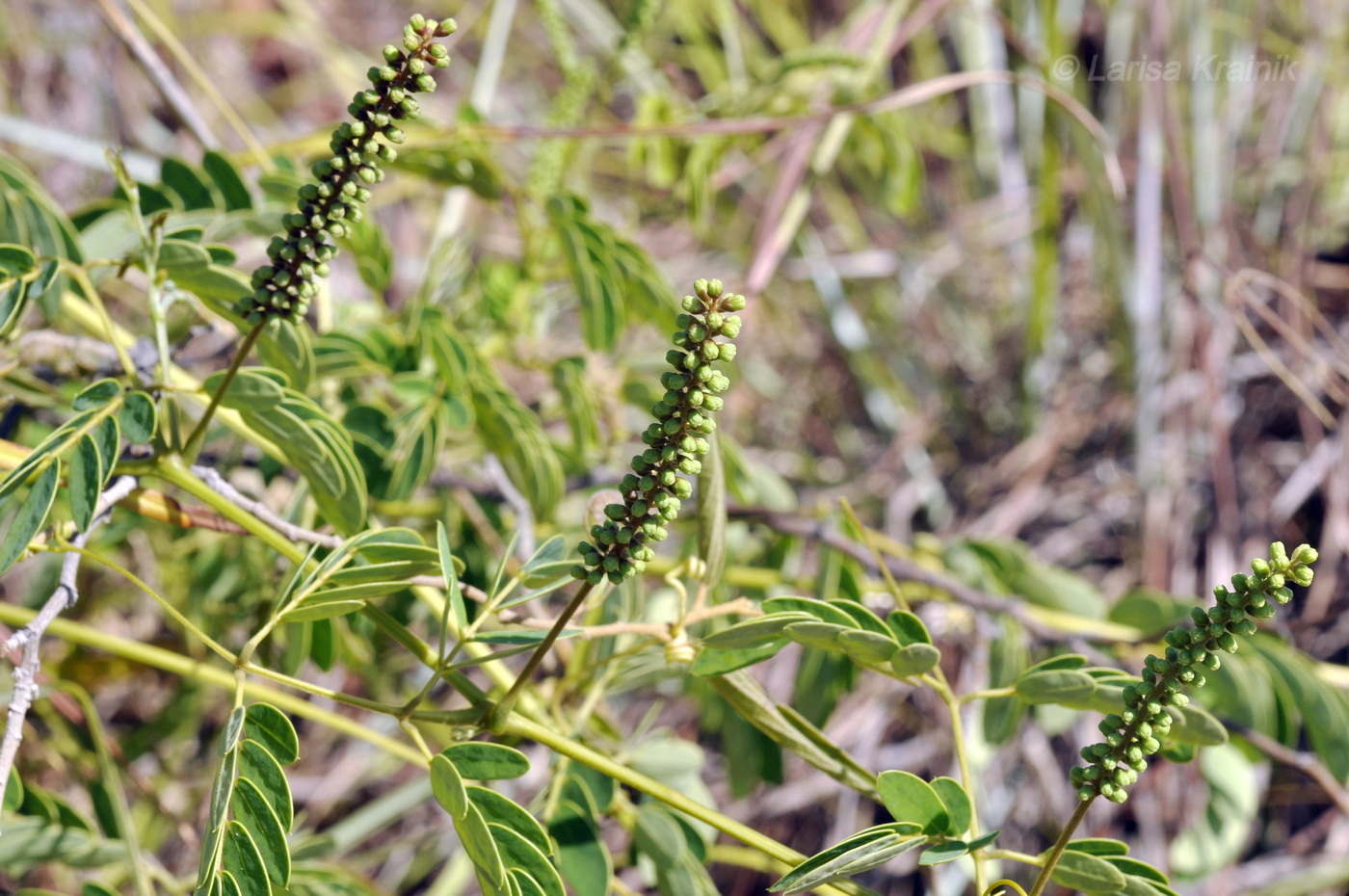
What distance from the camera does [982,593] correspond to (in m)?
1.09

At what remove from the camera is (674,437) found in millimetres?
427

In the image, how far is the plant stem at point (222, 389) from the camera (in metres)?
0.56

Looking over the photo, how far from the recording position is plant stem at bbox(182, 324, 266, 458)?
1.85ft

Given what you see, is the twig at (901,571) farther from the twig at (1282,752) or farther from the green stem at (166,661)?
the green stem at (166,661)

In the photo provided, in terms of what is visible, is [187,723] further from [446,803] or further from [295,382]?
[446,803]

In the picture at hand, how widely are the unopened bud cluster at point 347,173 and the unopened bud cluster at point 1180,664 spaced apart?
0.42 metres

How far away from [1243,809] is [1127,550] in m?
0.61

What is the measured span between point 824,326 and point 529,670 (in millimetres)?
1546

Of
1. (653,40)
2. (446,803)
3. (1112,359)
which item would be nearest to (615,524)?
(446,803)
